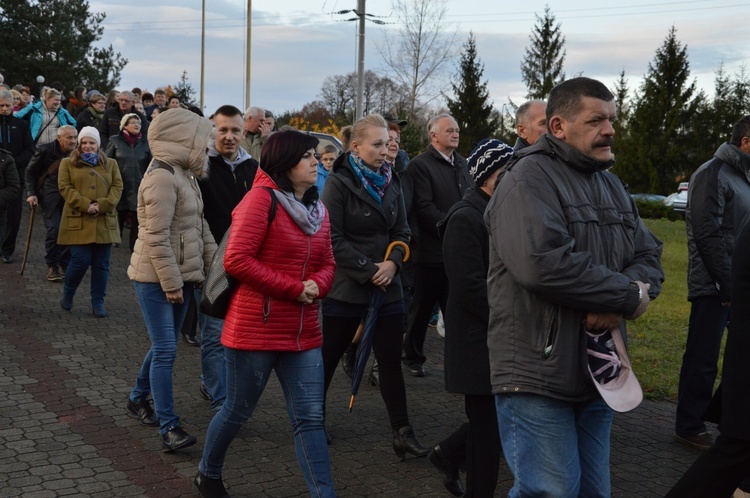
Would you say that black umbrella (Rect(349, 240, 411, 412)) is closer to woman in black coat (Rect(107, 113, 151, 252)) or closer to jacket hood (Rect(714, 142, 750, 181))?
jacket hood (Rect(714, 142, 750, 181))

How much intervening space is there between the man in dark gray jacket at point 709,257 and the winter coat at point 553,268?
267 cm

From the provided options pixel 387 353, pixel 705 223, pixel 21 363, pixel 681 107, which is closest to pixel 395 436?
pixel 387 353

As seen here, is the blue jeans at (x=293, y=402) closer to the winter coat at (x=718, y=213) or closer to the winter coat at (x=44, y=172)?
the winter coat at (x=718, y=213)

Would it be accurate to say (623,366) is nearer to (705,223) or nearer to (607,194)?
(607,194)

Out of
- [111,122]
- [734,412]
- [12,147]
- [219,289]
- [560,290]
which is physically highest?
[111,122]

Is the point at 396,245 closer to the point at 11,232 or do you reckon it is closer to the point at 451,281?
the point at 451,281

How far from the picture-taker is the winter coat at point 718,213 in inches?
236

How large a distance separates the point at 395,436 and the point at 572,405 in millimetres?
2485

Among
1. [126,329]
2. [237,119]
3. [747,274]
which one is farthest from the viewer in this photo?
[126,329]

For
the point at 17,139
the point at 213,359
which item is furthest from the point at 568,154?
the point at 17,139

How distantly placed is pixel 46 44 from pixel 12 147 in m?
33.4

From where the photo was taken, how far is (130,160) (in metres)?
13.8

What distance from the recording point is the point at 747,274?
409cm

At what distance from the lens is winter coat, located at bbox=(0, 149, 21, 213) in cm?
1030
